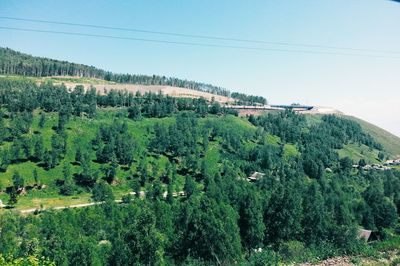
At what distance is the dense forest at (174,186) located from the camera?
146 ft

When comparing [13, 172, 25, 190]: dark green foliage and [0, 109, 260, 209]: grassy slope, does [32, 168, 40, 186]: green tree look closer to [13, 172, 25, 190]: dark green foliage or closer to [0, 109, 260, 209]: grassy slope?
[0, 109, 260, 209]: grassy slope

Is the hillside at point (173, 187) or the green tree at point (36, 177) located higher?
the hillside at point (173, 187)

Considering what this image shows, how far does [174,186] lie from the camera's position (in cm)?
11269

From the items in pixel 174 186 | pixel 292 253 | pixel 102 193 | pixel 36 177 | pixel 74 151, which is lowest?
pixel 36 177

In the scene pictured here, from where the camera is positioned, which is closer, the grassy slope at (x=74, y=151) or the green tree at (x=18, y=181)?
the green tree at (x=18, y=181)

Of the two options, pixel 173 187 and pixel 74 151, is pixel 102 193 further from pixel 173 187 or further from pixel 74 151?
pixel 74 151

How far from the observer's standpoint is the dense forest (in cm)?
4444

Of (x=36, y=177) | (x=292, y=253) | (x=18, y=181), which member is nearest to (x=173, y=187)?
(x=36, y=177)

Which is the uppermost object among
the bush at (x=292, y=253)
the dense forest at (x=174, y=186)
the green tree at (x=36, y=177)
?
Answer: the bush at (x=292, y=253)

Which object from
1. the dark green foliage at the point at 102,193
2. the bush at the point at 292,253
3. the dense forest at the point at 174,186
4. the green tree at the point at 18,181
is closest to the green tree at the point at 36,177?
the dense forest at the point at 174,186

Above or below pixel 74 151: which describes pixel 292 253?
above

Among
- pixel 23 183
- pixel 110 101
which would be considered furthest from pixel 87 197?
pixel 110 101

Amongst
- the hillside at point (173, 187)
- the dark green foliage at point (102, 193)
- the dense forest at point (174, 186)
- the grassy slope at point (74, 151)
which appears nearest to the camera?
the hillside at point (173, 187)

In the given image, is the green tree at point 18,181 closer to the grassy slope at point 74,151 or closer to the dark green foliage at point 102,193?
the grassy slope at point 74,151
